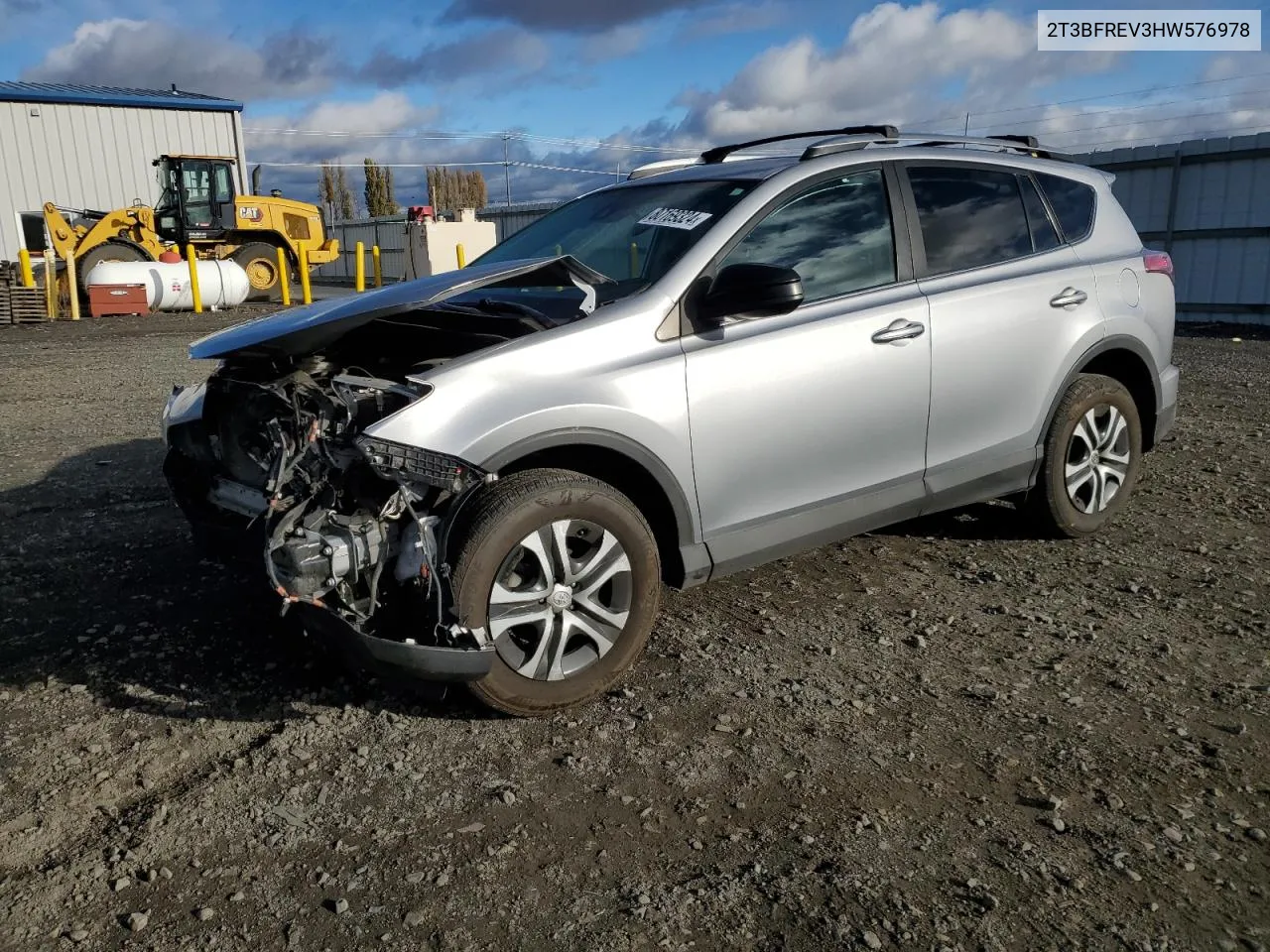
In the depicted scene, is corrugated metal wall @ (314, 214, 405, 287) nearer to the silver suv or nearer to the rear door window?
the rear door window

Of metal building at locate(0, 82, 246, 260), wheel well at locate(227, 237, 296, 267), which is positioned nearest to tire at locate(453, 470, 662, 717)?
wheel well at locate(227, 237, 296, 267)

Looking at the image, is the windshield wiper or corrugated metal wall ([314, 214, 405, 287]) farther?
corrugated metal wall ([314, 214, 405, 287])

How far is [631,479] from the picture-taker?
12.0ft

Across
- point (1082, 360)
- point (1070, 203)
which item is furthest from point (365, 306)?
point (1070, 203)

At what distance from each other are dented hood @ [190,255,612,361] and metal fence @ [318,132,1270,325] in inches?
499

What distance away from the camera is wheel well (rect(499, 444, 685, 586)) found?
345 cm

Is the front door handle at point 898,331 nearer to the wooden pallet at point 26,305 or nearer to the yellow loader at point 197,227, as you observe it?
the wooden pallet at point 26,305

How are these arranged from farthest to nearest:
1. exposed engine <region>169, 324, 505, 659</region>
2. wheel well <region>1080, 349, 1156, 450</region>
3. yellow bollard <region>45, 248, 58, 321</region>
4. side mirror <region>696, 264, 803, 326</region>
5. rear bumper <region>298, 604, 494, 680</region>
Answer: yellow bollard <region>45, 248, 58, 321</region> < wheel well <region>1080, 349, 1156, 450</region> < side mirror <region>696, 264, 803, 326</region> < exposed engine <region>169, 324, 505, 659</region> < rear bumper <region>298, 604, 494, 680</region>

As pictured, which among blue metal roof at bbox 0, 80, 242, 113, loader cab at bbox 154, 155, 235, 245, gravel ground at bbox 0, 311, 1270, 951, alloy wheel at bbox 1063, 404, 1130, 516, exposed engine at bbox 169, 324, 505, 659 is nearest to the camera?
gravel ground at bbox 0, 311, 1270, 951

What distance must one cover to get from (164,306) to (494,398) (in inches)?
792

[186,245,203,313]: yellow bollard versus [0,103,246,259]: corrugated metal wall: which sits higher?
[0,103,246,259]: corrugated metal wall

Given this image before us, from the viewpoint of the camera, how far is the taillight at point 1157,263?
5.15 meters

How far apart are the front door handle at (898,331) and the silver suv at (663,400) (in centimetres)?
2

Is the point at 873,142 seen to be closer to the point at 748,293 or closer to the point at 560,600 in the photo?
the point at 748,293
